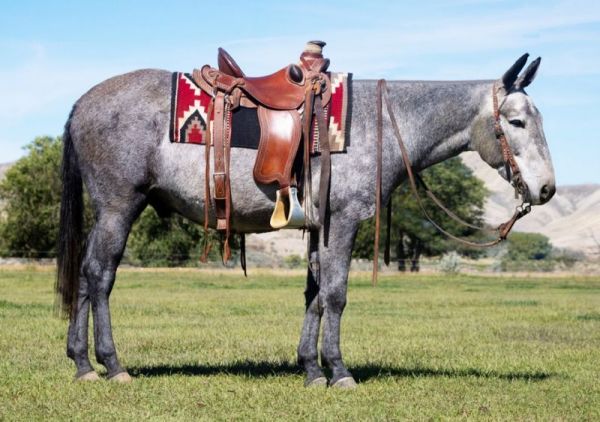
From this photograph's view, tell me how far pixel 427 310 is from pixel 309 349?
1350cm

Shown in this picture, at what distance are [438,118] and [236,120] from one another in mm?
2052

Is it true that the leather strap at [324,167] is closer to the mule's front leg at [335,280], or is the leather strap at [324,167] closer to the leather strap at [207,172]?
the mule's front leg at [335,280]

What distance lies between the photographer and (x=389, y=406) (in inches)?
311

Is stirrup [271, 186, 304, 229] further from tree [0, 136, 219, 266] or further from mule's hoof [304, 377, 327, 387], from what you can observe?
tree [0, 136, 219, 266]

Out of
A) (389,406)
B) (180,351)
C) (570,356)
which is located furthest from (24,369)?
(570,356)

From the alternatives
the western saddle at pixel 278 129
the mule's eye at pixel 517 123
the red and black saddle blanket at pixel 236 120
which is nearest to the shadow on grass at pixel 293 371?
the western saddle at pixel 278 129

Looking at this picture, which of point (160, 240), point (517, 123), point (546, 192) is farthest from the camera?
point (160, 240)

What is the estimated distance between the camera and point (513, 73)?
923 cm

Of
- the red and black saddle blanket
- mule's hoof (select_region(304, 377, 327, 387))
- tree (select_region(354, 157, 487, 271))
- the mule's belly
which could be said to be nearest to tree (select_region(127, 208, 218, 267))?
tree (select_region(354, 157, 487, 271))

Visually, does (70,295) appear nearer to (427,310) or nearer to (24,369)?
(24,369)

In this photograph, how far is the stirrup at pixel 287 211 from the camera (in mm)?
8852

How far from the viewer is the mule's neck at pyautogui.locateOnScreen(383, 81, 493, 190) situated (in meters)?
9.46

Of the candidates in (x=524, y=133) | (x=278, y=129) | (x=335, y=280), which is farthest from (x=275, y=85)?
(x=524, y=133)

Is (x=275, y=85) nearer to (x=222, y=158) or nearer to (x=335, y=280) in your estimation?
(x=222, y=158)
